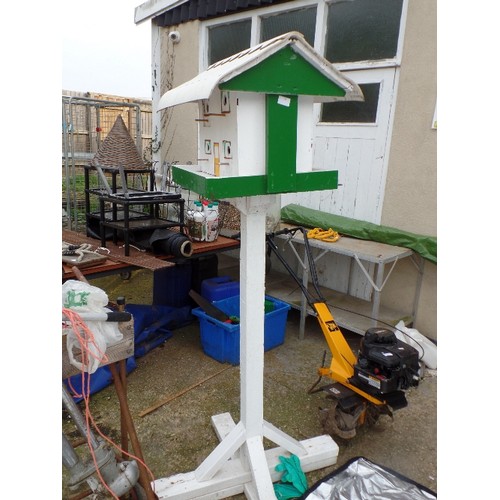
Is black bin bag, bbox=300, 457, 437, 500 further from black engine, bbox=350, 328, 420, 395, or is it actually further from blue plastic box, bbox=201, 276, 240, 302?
blue plastic box, bbox=201, 276, 240, 302

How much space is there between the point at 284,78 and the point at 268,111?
15 centimetres

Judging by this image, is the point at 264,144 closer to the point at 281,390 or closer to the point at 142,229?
the point at 142,229

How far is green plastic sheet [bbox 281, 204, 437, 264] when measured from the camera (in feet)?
11.6

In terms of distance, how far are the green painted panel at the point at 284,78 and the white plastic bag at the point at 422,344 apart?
2.41 metres

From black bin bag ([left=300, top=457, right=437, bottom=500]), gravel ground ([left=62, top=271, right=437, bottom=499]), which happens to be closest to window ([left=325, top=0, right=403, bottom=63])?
gravel ground ([left=62, top=271, right=437, bottom=499])

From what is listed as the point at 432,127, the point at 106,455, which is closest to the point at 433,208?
the point at 432,127

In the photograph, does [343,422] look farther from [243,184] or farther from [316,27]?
[316,27]

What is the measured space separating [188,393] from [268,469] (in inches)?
42.9

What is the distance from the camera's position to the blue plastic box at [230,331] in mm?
3488

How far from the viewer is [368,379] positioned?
8.05 ft

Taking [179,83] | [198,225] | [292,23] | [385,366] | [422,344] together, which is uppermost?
[292,23]

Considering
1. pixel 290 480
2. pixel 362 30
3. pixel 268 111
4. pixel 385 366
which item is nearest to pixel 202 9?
pixel 362 30

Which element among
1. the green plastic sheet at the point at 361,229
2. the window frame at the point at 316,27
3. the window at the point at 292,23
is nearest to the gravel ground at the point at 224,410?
the green plastic sheet at the point at 361,229

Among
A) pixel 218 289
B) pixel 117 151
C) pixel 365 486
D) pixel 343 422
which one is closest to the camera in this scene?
pixel 365 486
